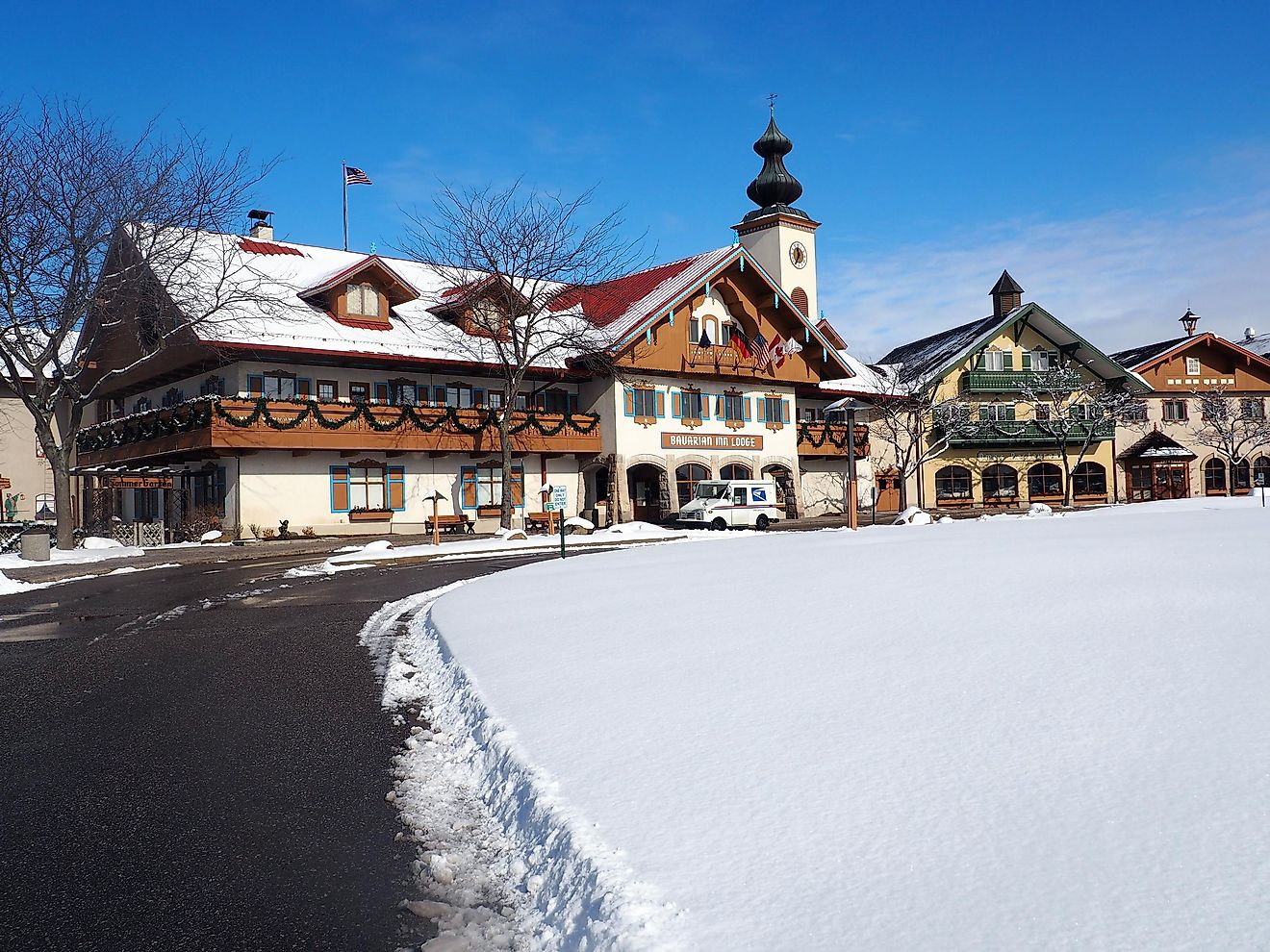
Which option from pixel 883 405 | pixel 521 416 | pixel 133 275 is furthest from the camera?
pixel 883 405

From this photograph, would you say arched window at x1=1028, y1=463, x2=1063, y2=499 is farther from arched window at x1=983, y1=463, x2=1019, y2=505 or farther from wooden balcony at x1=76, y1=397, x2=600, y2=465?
wooden balcony at x1=76, y1=397, x2=600, y2=465

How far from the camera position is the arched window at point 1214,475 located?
5700 centimetres

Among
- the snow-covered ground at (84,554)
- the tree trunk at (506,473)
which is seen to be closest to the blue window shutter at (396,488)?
the tree trunk at (506,473)

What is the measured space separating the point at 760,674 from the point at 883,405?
47721mm

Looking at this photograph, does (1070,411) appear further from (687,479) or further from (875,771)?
(875,771)

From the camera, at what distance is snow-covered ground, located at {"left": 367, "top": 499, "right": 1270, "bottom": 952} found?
319 centimetres

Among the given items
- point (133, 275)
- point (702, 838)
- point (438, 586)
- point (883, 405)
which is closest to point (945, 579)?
point (702, 838)

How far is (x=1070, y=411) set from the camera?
5409 centimetres

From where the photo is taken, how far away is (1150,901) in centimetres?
304

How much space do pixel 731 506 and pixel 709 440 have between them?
252 inches

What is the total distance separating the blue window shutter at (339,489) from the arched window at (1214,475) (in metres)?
47.8

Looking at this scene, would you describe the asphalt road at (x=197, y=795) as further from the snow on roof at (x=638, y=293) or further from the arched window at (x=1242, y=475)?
the arched window at (x=1242, y=475)

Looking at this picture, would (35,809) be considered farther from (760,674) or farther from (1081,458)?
(1081,458)

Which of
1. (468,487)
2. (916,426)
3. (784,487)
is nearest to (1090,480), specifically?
(916,426)
